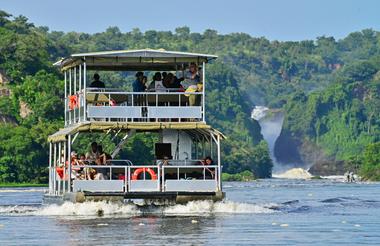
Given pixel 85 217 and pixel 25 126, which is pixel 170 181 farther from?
pixel 25 126

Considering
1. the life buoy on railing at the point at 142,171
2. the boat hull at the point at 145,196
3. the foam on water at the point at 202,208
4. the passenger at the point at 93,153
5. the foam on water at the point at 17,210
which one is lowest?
the foam on water at the point at 17,210

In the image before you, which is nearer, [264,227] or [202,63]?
[264,227]

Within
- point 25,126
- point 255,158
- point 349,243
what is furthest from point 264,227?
point 255,158

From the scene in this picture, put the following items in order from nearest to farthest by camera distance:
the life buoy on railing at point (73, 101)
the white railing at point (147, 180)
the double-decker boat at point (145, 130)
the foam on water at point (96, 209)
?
1. the foam on water at point (96, 209)
2. the white railing at point (147, 180)
3. the double-decker boat at point (145, 130)
4. the life buoy on railing at point (73, 101)

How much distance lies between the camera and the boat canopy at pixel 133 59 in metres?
50.8

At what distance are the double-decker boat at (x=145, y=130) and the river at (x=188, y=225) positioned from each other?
607 mm

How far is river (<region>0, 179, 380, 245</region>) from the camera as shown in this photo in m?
39.0

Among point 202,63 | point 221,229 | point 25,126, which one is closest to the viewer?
point 221,229

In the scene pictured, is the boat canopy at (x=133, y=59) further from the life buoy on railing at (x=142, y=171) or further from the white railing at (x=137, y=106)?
the life buoy on railing at (x=142, y=171)

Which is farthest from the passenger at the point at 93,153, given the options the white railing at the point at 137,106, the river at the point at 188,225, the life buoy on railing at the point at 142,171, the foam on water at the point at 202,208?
the foam on water at the point at 202,208

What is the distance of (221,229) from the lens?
139ft

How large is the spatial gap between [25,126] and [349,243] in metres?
97.9

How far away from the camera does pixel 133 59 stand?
51.9 metres

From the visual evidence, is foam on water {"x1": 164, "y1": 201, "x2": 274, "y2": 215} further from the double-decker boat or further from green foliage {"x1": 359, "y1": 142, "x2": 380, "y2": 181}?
green foliage {"x1": 359, "y1": 142, "x2": 380, "y2": 181}
